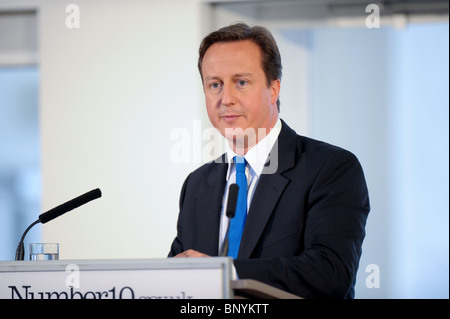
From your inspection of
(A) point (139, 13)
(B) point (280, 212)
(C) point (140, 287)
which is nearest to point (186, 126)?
(A) point (139, 13)

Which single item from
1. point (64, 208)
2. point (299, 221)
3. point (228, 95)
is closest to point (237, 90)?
point (228, 95)

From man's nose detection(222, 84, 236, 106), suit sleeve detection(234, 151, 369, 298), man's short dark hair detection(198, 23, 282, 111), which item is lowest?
suit sleeve detection(234, 151, 369, 298)

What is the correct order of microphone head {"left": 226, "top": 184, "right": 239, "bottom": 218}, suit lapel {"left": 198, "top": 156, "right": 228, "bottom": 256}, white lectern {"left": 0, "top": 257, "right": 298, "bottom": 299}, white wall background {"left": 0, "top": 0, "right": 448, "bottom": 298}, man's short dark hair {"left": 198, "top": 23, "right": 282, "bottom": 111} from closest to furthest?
white lectern {"left": 0, "top": 257, "right": 298, "bottom": 299} < microphone head {"left": 226, "top": 184, "right": 239, "bottom": 218} < suit lapel {"left": 198, "top": 156, "right": 228, "bottom": 256} < man's short dark hair {"left": 198, "top": 23, "right": 282, "bottom": 111} < white wall background {"left": 0, "top": 0, "right": 448, "bottom": 298}

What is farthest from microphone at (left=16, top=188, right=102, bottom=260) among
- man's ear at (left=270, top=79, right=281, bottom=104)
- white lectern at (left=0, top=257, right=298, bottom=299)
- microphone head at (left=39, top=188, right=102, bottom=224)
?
man's ear at (left=270, top=79, right=281, bottom=104)

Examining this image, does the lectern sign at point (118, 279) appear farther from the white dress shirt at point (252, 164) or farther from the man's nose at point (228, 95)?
the man's nose at point (228, 95)

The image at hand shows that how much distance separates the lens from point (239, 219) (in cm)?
243

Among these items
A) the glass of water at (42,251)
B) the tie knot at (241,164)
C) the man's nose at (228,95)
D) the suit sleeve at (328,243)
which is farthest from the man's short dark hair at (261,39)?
the glass of water at (42,251)

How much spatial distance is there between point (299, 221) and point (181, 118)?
2.63 metres

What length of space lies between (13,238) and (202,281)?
4198 millimetres

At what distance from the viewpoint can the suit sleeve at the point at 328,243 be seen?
2.07 metres

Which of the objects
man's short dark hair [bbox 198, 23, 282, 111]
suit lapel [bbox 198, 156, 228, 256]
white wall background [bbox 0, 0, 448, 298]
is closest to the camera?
suit lapel [bbox 198, 156, 228, 256]

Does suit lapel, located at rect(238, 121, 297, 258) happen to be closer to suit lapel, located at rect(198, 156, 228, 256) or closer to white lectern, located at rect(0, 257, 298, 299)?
suit lapel, located at rect(198, 156, 228, 256)

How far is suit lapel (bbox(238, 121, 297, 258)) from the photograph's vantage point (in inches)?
92.7

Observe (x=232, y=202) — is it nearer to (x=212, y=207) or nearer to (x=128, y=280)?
(x=128, y=280)
